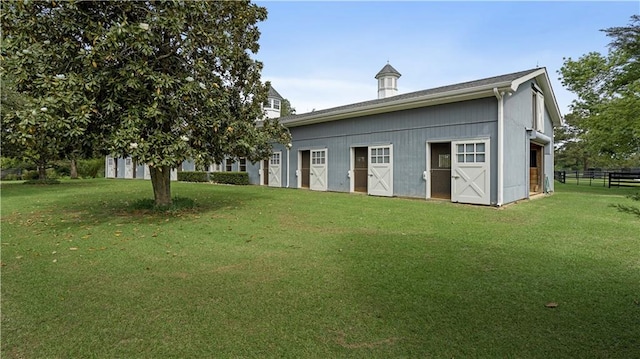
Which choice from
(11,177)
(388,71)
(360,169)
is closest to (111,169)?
(11,177)

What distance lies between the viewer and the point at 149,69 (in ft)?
19.9

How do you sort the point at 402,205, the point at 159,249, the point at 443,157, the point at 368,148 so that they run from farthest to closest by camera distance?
the point at 368,148 < the point at 443,157 < the point at 402,205 < the point at 159,249

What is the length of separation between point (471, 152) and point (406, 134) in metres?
2.37

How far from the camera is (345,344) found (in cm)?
223

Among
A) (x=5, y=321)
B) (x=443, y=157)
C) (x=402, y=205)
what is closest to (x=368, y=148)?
(x=443, y=157)

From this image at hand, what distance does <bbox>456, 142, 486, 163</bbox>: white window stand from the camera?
962 cm

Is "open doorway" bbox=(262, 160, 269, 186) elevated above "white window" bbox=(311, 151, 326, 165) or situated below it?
below

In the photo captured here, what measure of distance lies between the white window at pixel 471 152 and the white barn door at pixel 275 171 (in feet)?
30.0

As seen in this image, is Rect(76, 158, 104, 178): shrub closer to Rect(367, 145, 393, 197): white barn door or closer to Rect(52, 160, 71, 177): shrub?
Rect(52, 160, 71, 177): shrub

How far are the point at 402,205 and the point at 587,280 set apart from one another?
5.87 metres

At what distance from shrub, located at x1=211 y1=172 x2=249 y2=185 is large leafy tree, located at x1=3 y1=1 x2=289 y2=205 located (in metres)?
10.9

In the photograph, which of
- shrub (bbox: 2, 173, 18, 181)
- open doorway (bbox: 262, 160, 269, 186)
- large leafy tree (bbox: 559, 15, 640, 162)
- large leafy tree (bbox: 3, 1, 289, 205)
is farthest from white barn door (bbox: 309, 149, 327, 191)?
shrub (bbox: 2, 173, 18, 181)

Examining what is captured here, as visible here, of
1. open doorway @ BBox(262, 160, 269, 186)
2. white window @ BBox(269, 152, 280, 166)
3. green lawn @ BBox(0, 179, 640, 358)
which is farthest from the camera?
open doorway @ BBox(262, 160, 269, 186)

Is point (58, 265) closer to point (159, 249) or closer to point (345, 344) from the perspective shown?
point (159, 249)
